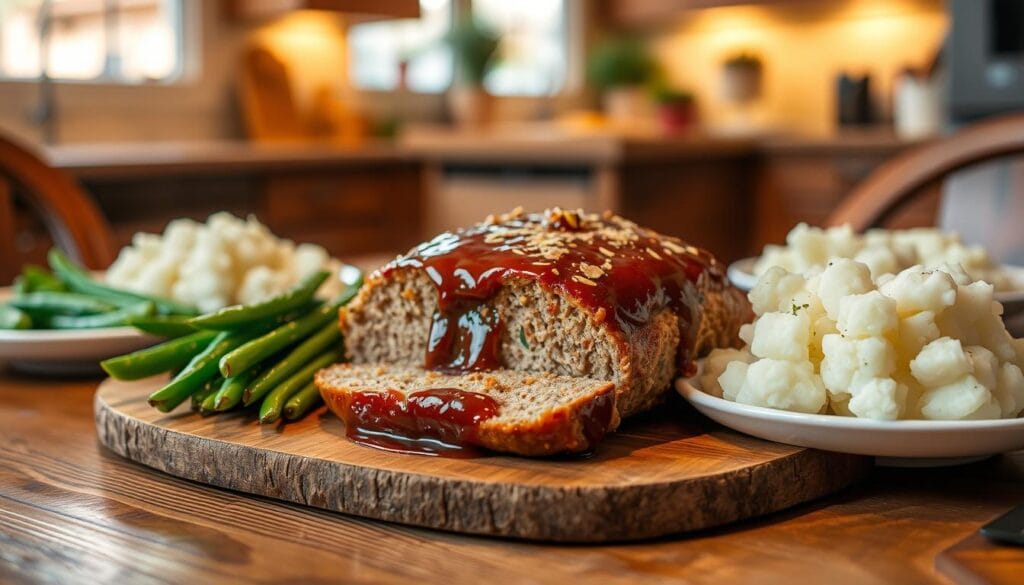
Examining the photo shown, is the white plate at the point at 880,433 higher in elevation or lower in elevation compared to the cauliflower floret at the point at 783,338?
lower

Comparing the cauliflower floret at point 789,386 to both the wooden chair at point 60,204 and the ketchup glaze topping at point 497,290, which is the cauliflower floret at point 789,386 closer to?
the ketchup glaze topping at point 497,290

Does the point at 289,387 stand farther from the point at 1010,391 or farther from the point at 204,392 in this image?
the point at 1010,391

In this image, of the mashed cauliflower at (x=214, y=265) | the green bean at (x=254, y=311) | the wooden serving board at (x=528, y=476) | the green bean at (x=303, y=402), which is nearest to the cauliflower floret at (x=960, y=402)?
the wooden serving board at (x=528, y=476)

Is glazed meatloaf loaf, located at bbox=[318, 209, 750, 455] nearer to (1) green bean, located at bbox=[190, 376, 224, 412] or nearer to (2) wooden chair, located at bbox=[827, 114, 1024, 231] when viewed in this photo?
(1) green bean, located at bbox=[190, 376, 224, 412]

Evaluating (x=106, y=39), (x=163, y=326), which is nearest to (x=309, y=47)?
(x=106, y=39)

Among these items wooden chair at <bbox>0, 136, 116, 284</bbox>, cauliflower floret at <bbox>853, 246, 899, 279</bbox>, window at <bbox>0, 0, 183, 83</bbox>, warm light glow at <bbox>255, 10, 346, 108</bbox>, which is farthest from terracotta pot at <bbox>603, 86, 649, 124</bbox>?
cauliflower floret at <bbox>853, 246, 899, 279</bbox>
